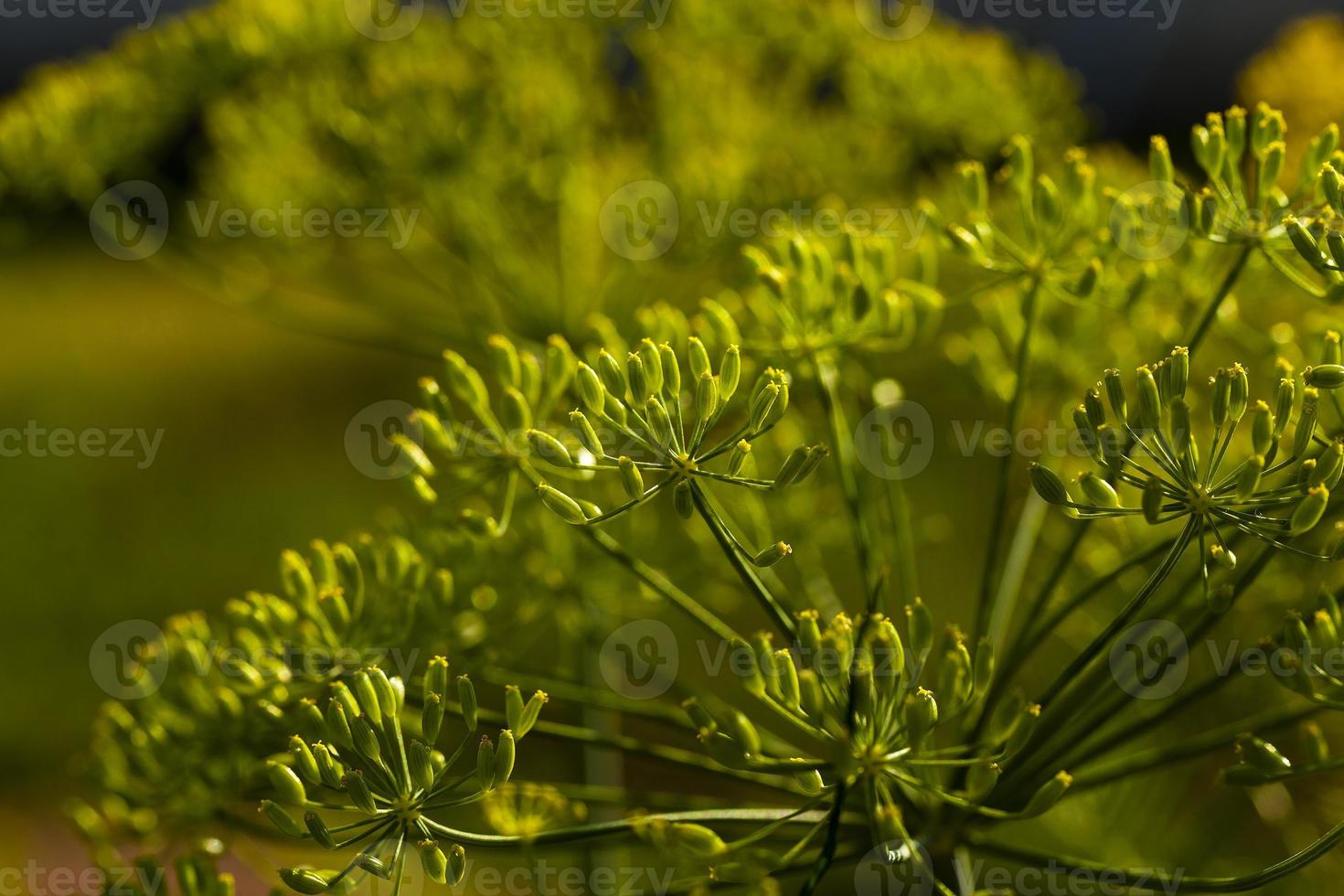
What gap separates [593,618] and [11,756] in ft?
11.5

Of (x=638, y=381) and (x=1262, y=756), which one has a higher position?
(x=638, y=381)

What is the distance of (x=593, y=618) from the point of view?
3.43 ft

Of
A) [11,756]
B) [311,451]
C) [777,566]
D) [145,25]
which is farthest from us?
[311,451]

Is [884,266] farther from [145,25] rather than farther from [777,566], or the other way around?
[145,25]

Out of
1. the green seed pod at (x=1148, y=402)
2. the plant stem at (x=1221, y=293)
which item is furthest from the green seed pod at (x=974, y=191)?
the green seed pod at (x=1148, y=402)

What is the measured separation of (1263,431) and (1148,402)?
6cm

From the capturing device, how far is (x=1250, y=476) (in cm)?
50

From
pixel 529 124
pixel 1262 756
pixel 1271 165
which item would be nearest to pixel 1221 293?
pixel 1271 165

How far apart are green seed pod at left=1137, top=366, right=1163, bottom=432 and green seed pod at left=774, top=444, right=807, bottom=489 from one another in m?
0.17

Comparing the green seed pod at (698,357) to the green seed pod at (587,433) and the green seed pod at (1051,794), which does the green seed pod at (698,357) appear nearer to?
the green seed pod at (587,433)

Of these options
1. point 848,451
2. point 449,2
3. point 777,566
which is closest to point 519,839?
point 848,451

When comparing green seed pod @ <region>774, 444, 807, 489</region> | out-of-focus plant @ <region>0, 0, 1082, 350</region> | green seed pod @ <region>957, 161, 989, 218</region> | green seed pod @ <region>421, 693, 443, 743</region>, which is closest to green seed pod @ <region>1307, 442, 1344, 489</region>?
green seed pod @ <region>774, 444, 807, 489</region>

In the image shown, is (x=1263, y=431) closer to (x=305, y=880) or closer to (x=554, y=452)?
(x=554, y=452)

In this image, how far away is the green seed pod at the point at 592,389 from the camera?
1.86ft
